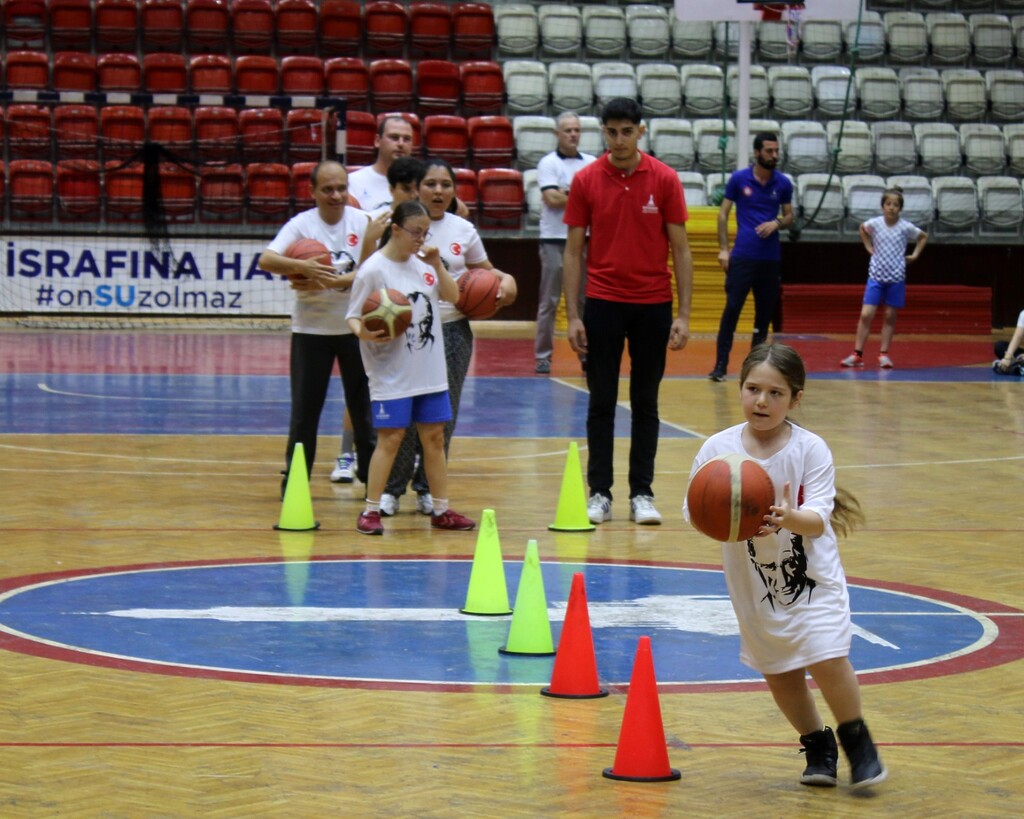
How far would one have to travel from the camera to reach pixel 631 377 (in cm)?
982

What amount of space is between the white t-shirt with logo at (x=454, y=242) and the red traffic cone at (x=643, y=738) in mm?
5039

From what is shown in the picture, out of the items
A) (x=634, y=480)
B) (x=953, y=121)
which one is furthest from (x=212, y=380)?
(x=953, y=121)

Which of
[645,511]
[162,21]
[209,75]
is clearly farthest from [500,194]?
[645,511]

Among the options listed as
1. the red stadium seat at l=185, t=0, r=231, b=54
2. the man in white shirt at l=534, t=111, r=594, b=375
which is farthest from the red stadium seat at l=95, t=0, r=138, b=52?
the man in white shirt at l=534, t=111, r=594, b=375

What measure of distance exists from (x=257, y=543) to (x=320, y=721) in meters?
3.46

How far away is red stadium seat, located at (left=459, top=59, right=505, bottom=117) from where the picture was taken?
87.8 feet

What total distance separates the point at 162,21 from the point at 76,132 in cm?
273

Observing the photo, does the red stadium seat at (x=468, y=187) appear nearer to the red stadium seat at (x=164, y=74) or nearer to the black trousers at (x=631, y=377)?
the red stadium seat at (x=164, y=74)

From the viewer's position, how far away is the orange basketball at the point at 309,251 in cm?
984

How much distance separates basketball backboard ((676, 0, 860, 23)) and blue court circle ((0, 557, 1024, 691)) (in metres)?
14.4

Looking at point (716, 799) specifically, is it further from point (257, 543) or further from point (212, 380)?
point (212, 380)

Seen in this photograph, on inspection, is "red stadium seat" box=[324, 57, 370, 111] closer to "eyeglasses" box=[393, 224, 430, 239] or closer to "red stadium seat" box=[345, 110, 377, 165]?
"red stadium seat" box=[345, 110, 377, 165]

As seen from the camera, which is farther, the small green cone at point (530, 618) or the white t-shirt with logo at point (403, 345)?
the white t-shirt with logo at point (403, 345)

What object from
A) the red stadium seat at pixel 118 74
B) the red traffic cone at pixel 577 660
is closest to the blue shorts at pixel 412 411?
the red traffic cone at pixel 577 660
